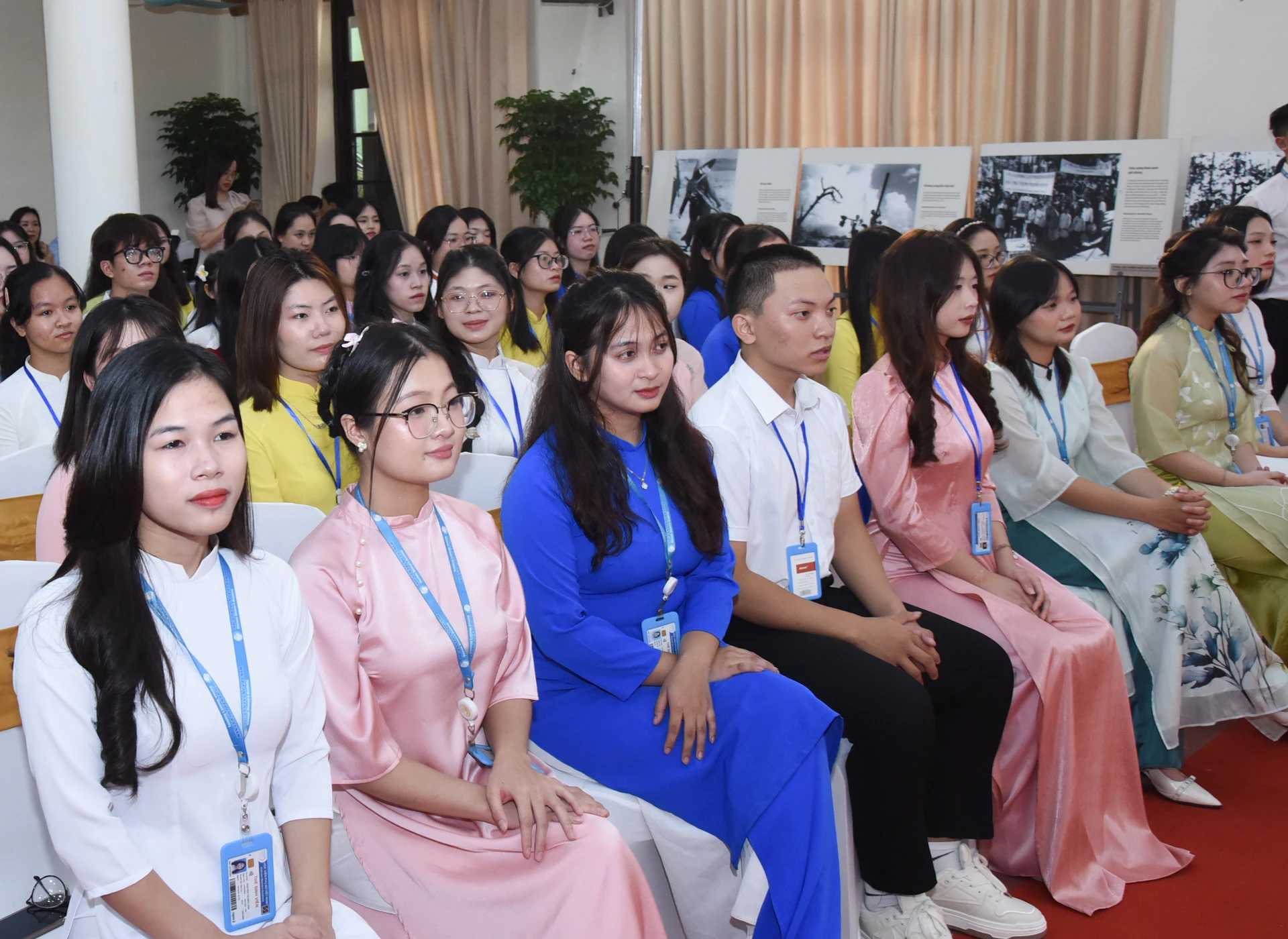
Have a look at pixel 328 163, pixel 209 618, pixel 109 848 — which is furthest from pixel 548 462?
pixel 328 163

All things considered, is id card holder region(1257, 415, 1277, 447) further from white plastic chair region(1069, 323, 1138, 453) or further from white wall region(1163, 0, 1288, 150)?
white wall region(1163, 0, 1288, 150)

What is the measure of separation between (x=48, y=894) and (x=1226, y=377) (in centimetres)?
345

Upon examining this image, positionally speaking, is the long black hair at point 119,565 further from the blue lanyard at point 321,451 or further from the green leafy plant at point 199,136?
the green leafy plant at point 199,136

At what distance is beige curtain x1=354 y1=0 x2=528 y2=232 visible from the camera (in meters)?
9.35

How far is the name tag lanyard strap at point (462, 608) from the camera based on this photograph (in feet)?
5.85

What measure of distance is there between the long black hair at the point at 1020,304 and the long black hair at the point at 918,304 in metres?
0.36

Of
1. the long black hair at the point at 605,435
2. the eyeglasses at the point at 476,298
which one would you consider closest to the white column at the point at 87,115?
the eyeglasses at the point at 476,298

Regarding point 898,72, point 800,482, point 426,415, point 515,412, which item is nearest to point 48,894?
point 426,415

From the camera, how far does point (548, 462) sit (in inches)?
83.4

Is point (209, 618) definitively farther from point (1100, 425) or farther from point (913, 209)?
point (913, 209)

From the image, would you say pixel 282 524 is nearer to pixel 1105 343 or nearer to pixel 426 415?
pixel 426 415

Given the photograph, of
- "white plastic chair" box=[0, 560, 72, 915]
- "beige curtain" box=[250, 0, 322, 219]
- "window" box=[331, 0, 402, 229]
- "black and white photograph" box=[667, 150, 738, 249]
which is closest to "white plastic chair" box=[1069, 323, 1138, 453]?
"white plastic chair" box=[0, 560, 72, 915]

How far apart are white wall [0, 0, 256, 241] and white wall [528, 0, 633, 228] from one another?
307 centimetres

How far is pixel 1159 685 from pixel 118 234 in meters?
3.91
